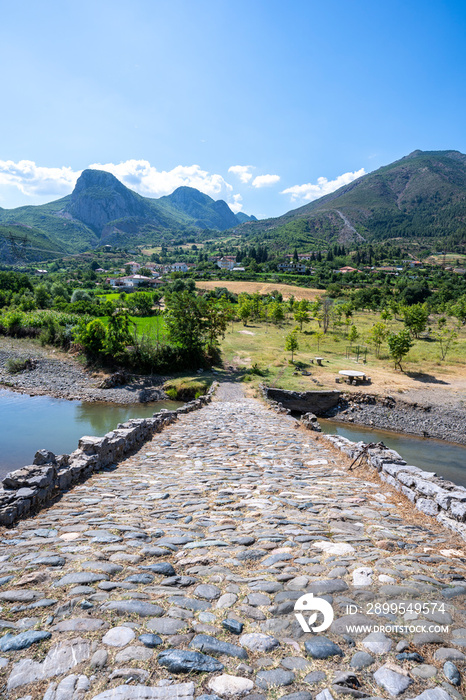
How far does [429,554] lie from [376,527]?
883 mm

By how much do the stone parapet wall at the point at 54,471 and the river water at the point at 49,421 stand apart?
25.9 ft

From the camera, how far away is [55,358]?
35.2m

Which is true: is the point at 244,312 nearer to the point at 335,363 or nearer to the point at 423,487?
the point at 335,363

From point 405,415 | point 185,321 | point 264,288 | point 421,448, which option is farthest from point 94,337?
point 264,288

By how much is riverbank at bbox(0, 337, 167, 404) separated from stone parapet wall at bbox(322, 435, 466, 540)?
2102 cm

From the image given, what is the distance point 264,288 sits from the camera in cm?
9075

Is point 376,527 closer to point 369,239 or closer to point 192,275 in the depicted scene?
point 192,275

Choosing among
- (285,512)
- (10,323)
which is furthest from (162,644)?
(10,323)

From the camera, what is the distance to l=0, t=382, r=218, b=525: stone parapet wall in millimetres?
5512

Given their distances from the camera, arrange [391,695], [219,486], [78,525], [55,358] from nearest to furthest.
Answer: [391,695] < [78,525] < [219,486] < [55,358]

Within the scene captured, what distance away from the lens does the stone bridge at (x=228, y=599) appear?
7.98ft

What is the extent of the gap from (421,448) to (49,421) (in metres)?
22.8

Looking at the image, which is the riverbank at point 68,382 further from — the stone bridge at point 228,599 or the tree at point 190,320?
the stone bridge at point 228,599

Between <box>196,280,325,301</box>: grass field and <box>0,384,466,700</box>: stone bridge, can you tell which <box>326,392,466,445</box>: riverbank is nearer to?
<box>0,384,466,700</box>: stone bridge
